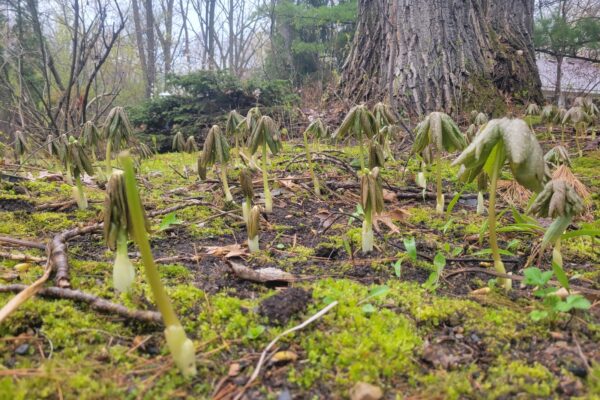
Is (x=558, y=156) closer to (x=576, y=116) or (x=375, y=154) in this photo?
(x=375, y=154)

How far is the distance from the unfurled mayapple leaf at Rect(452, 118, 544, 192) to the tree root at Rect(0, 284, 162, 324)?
1.16 metres

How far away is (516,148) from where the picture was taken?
134 centimetres

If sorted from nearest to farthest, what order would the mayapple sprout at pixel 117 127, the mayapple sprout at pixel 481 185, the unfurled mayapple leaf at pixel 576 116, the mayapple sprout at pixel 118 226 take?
1. the mayapple sprout at pixel 118 226
2. the mayapple sprout at pixel 481 185
3. the mayapple sprout at pixel 117 127
4. the unfurled mayapple leaf at pixel 576 116

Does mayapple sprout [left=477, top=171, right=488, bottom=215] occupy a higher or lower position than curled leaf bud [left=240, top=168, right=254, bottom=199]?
lower

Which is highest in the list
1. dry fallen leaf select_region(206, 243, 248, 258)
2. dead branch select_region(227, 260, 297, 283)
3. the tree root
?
the tree root

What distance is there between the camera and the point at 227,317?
1.44 metres

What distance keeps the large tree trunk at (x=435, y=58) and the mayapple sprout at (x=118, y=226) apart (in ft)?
14.7

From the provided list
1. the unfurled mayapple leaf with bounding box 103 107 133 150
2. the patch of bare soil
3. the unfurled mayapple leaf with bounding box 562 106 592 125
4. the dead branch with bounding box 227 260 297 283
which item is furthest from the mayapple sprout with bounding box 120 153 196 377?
the unfurled mayapple leaf with bounding box 562 106 592 125

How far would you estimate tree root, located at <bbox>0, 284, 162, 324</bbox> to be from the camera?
1342 mm

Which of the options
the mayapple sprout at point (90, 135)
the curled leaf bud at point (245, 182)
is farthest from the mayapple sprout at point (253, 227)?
the mayapple sprout at point (90, 135)

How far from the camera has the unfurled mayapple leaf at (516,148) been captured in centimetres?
135

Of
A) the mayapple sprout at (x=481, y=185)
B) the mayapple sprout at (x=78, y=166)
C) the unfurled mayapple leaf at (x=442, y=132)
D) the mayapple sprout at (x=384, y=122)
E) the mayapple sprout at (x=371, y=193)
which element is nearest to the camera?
the mayapple sprout at (x=371, y=193)

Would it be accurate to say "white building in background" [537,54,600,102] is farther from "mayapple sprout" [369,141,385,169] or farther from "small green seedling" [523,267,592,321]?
"small green seedling" [523,267,592,321]

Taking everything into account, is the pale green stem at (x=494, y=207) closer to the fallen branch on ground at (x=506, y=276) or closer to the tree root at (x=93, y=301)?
the fallen branch on ground at (x=506, y=276)
